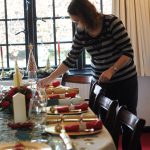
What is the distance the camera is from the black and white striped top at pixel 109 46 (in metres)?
2.43

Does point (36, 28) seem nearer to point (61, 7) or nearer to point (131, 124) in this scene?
point (61, 7)

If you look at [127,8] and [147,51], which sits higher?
[127,8]

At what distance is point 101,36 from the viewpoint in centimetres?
248

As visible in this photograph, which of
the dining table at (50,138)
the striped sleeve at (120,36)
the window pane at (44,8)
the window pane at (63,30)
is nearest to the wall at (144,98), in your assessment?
the window pane at (63,30)

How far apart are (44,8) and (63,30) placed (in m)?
0.31

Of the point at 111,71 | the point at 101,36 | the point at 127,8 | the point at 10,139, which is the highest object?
the point at 127,8

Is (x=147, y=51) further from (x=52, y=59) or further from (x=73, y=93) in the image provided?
(x=73, y=93)

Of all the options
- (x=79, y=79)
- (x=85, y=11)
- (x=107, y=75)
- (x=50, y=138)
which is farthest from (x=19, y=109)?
(x=79, y=79)

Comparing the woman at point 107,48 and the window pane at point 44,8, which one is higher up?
the window pane at point 44,8

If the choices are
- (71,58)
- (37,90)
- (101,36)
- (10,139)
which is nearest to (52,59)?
(71,58)

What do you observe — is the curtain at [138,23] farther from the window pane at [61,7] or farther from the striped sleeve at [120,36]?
the striped sleeve at [120,36]

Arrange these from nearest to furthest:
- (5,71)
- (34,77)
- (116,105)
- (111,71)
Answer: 1. (116,105)
2. (111,71)
3. (34,77)
4. (5,71)

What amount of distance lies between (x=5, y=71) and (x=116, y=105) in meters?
2.36

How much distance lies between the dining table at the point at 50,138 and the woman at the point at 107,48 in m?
0.74
